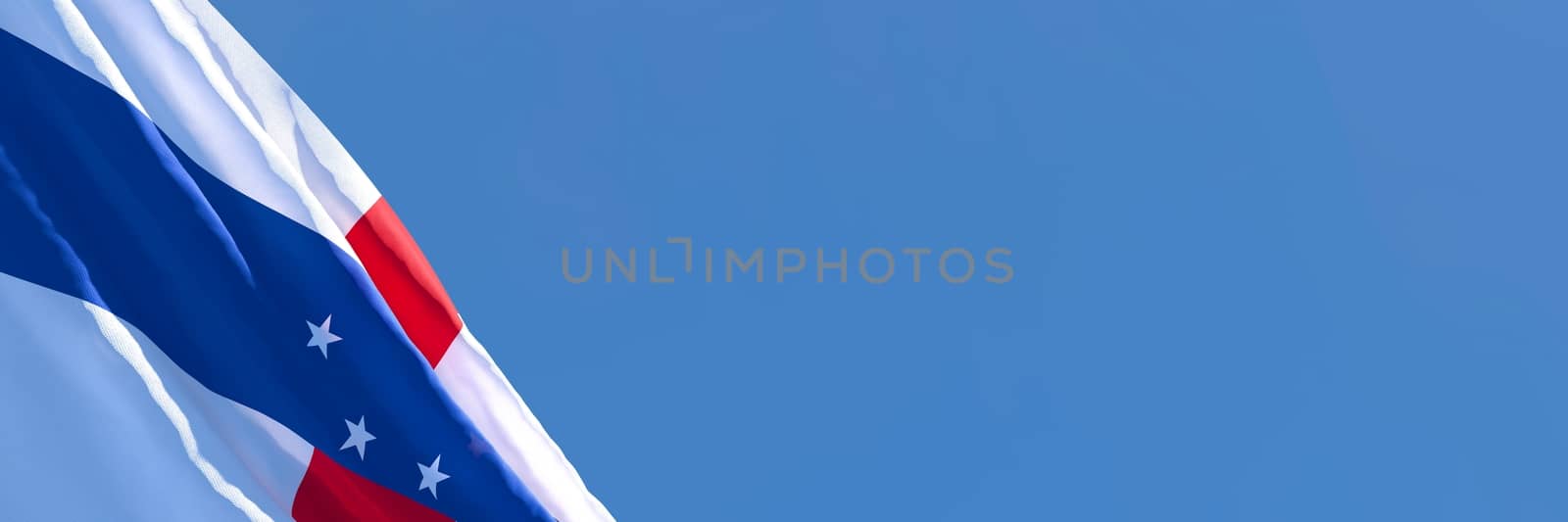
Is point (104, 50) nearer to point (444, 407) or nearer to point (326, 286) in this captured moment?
point (326, 286)

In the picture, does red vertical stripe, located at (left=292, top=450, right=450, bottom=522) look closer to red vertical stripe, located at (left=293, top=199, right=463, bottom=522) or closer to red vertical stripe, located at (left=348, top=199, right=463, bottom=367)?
red vertical stripe, located at (left=293, top=199, right=463, bottom=522)

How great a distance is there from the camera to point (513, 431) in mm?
5078

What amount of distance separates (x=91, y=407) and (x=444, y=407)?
2.95ft

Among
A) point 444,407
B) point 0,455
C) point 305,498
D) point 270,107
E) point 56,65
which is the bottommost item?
point 0,455

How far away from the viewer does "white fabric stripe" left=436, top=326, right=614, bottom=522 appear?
499 cm

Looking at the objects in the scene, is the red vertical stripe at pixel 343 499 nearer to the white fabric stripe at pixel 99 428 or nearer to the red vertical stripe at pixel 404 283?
the white fabric stripe at pixel 99 428

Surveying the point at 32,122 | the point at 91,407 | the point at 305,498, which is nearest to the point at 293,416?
the point at 305,498

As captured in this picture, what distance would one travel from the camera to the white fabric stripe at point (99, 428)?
12.4 feet

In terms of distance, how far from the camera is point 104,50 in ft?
14.0

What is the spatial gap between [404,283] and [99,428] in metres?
1.37

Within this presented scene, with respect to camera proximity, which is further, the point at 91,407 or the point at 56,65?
the point at 56,65

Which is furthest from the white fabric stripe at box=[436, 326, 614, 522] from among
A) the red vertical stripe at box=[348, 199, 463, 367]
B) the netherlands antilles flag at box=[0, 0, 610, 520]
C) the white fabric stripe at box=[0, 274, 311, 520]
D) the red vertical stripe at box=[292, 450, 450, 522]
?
the white fabric stripe at box=[0, 274, 311, 520]

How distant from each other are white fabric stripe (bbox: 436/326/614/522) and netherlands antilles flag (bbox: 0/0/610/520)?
34 cm

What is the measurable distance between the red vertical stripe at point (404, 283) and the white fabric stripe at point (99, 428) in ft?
3.30
